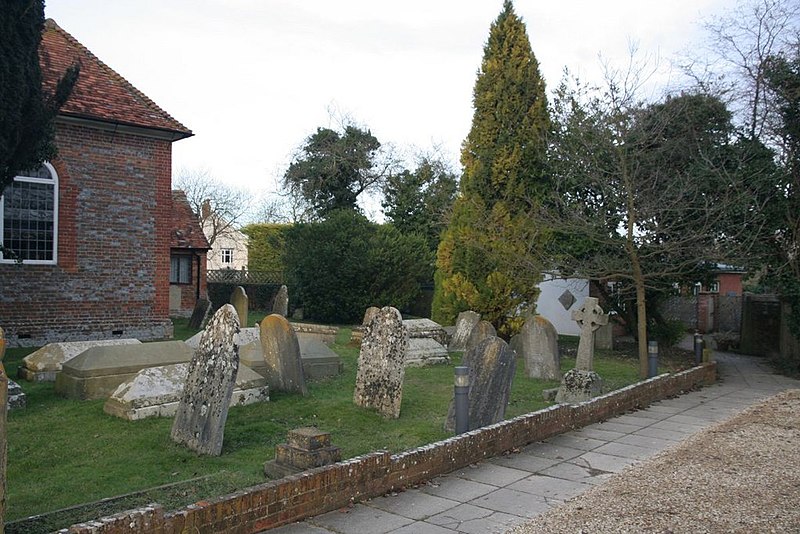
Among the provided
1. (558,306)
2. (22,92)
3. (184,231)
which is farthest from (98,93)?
(558,306)

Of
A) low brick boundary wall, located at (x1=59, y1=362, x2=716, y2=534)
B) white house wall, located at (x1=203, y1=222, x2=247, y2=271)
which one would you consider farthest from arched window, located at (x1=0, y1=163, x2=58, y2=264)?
white house wall, located at (x1=203, y1=222, x2=247, y2=271)

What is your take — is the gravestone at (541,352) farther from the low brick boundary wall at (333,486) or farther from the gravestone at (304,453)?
the gravestone at (304,453)

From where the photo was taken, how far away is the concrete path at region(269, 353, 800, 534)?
5.37 m

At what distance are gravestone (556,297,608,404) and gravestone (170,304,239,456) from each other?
19.1 ft

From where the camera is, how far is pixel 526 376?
13859 mm

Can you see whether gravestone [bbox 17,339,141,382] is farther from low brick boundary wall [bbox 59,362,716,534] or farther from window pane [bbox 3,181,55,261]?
low brick boundary wall [bbox 59,362,716,534]

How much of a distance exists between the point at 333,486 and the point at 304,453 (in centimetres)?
54

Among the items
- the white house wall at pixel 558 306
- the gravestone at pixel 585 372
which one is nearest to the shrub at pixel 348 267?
the white house wall at pixel 558 306

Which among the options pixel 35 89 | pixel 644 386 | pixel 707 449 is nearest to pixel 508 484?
pixel 707 449

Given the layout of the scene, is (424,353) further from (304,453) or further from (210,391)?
(304,453)

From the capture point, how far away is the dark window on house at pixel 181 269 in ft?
Result: 89.8

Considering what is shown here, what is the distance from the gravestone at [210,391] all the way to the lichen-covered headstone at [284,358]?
2.91m

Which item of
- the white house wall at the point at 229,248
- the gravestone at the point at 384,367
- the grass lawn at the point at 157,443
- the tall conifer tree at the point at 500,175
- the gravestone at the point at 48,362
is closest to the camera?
the grass lawn at the point at 157,443

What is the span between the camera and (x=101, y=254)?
16.9 meters
